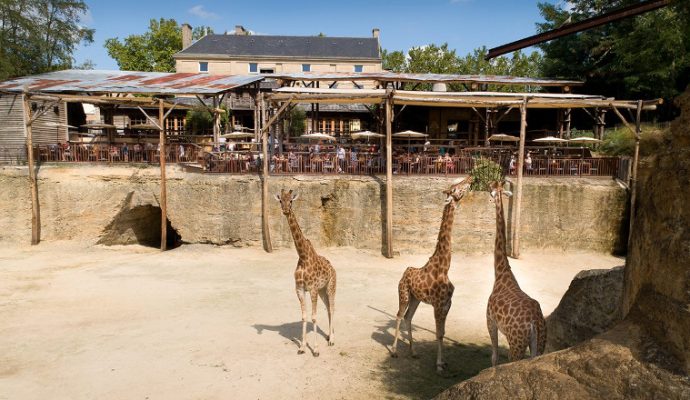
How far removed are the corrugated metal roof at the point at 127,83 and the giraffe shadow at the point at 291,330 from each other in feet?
44.2

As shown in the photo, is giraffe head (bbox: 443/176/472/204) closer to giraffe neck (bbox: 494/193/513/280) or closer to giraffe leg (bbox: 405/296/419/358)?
giraffe neck (bbox: 494/193/513/280)

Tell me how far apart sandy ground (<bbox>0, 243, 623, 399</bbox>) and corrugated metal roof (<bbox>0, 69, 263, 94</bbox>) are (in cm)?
810

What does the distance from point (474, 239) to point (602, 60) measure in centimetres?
1875

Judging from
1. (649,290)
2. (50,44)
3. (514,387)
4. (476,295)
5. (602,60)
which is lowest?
(476,295)

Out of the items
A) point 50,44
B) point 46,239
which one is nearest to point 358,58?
point 50,44

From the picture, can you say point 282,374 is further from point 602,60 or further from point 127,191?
point 602,60

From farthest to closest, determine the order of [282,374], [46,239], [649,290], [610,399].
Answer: [46,239]
[282,374]
[649,290]
[610,399]

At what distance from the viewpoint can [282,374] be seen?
27.2 ft

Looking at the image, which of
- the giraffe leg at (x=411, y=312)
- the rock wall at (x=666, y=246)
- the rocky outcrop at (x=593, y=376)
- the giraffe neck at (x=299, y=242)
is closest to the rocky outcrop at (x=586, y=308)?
the giraffe leg at (x=411, y=312)

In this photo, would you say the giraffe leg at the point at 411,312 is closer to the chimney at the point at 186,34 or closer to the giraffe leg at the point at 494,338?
the giraffe leg at the point at 494,338

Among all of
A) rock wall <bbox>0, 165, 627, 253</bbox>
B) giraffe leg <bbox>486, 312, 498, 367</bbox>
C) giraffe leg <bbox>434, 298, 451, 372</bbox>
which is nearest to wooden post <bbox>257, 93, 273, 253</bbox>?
rock wall <bbox>0, 165, 627, 253</bbox>

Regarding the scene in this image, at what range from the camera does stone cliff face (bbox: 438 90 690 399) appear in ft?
11.3

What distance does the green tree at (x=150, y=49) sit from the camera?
47875 millimetres

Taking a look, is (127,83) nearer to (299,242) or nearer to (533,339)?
(299,242)
